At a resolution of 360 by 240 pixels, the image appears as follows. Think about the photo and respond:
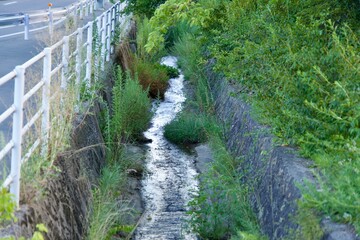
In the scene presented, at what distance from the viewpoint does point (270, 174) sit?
8.59 metres

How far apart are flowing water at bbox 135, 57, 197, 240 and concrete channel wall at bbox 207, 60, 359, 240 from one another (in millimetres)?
1051

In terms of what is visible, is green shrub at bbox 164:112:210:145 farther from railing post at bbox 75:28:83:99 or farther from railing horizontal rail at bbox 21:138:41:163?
railing horizontal rail at bbox 21:138:41:163

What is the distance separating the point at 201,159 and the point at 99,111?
8.03ft

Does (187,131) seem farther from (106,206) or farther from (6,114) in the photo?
(6,114)

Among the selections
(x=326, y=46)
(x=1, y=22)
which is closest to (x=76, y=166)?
(x=326, y=46)

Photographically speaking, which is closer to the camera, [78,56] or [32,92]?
[32,92]

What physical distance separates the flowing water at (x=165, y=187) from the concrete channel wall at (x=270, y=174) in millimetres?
1051

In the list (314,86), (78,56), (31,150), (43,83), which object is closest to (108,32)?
(78,56)

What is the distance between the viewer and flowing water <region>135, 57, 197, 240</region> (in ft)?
34.4

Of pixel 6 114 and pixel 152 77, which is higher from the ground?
pixel 6 114

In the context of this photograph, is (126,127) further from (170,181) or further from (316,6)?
(316,6)

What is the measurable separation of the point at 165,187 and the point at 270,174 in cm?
439

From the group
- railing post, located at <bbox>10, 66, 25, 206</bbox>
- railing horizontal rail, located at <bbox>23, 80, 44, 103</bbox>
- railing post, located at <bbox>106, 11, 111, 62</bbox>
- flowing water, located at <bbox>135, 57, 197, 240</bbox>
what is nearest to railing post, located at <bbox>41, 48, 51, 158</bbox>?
railing horizontal rail, located at <bbox>23, 80, 44, 103</bbox>

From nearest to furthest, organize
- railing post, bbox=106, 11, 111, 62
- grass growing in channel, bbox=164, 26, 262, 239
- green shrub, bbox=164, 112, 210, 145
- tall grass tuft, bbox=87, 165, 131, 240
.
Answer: tall grass tuft, bbox=87, 165, 131, 240, grass growing in channel, bbox=164, 26, 262, 239, green shrub, bbox=164, 112, 210, 145, railing post, bbox=106, 11, 111, 62
